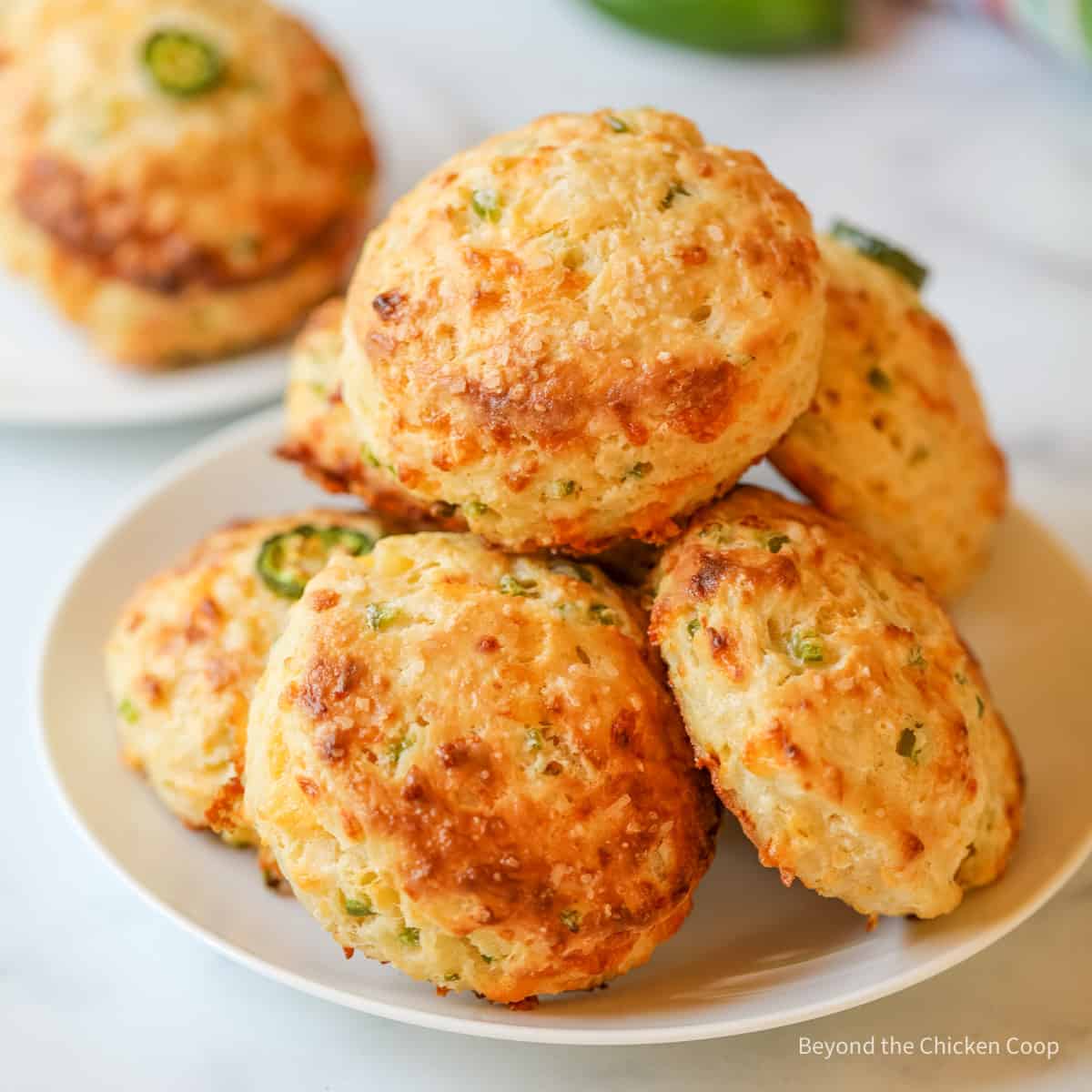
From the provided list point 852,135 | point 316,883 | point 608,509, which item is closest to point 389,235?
point 608,509

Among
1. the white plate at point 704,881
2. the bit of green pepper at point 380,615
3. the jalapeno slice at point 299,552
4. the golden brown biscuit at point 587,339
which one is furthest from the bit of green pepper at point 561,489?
the white plate at point 704,881

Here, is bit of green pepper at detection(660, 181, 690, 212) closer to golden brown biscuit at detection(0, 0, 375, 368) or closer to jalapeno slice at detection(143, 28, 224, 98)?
golden brown biscuit at detection(0, 0, 375, 368)

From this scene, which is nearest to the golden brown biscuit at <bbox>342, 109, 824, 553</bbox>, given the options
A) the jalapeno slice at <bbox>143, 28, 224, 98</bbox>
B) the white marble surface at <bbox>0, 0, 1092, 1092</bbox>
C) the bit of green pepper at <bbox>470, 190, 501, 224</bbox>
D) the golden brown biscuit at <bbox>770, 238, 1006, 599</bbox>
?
the bit of green pepper at <bbox>470, 190, 501, 224</bbox>

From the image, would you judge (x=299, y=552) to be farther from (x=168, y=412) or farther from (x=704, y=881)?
(x=168, y=412)

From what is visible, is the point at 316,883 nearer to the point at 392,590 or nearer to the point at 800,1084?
the point at 392,590

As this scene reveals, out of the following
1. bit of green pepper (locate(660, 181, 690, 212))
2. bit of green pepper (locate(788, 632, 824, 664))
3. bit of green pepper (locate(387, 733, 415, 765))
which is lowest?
bit of green pepper (locate(387, 733, 415, 765))

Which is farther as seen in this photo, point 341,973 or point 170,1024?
point 170,1024

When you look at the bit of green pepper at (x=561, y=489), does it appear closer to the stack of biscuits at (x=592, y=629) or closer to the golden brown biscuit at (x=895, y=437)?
the stack of biscuits at (x=592, y=629)
